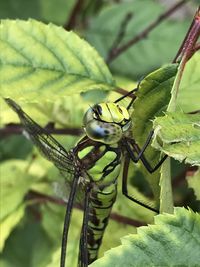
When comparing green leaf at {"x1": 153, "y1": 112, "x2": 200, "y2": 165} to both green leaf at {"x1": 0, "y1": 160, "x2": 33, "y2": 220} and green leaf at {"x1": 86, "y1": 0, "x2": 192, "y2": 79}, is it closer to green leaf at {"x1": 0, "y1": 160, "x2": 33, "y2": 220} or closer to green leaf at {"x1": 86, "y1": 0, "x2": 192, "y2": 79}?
green leaf at {"x1": 0, "y1": 160, "x2": 33, "y2": 220}

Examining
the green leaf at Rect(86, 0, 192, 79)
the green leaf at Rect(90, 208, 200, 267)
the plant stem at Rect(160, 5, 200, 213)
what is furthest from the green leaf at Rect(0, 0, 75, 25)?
the green leaf at Rect(90, 208, 200, 267)

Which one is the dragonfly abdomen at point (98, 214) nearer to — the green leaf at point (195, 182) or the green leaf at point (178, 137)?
the green leaf at point (195, 182)

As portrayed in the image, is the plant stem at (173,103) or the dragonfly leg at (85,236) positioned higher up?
the plant stem at (173,103)

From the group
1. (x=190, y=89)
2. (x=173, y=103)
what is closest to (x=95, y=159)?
(x=190, y=89)

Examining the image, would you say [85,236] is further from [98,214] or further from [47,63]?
[47,63]

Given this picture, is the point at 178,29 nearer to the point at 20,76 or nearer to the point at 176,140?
the point at 20,76

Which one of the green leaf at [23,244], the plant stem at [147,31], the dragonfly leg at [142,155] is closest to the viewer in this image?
the dragonfly leg at [142,155]

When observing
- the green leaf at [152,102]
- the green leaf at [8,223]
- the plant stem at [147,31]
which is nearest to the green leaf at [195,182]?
the green leaf at [152,102]
